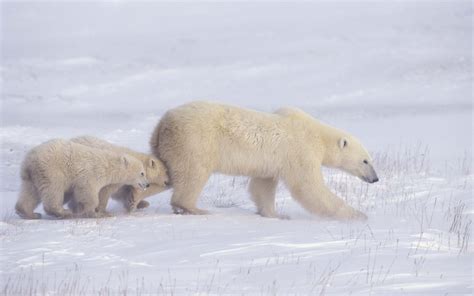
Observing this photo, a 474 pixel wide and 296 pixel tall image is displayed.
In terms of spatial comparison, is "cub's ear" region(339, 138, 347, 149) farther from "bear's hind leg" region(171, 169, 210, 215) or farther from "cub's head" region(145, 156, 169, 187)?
"cub's head" region(145, 156, 169, 187)

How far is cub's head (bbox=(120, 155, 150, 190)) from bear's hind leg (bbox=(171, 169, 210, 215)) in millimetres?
433

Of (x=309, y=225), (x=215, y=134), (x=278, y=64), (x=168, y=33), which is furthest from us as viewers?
(x=168, y=33)

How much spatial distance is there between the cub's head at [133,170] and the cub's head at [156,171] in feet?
0.21

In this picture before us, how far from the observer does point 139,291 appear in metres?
4.82

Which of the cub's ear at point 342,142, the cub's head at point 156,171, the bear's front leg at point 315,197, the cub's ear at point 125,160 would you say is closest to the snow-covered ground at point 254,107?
the bear's front leg at point 315,197

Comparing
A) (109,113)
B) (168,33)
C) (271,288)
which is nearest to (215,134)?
(271,288)

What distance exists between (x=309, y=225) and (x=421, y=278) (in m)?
2.40

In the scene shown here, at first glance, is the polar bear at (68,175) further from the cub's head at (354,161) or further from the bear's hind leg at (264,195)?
the cub's head at (354,161)

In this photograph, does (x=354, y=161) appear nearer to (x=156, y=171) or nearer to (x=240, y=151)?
(x=240, y=151)

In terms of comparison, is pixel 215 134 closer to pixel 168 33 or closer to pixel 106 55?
pixel 106 55

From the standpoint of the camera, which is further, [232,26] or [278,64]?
[232,26]

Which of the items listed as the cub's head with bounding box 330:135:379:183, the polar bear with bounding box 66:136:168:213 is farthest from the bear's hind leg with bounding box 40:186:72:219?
the cub's head with bounding box 330:135:379:183

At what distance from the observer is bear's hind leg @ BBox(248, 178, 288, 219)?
8812 mm

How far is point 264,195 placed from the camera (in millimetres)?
8906
